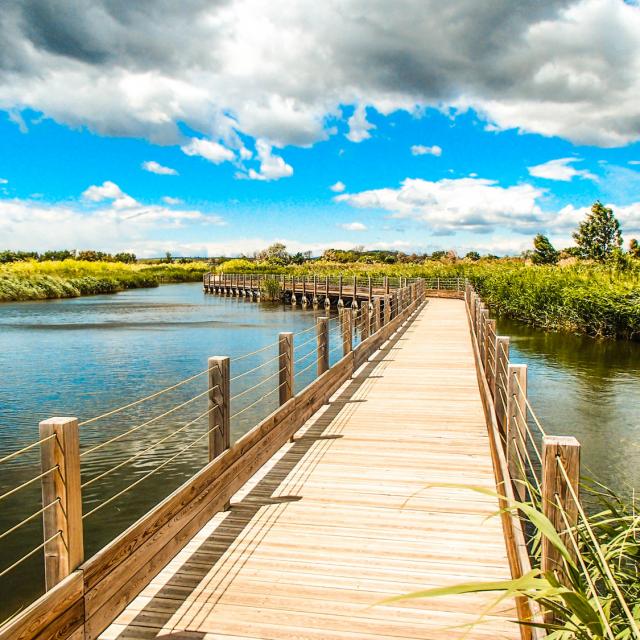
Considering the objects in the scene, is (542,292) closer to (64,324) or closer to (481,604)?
(64,324)

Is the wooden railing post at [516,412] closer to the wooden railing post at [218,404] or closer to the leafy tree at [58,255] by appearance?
the wooden railing post at [218,404]

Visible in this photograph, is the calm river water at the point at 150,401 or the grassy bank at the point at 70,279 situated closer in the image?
the calm river water at the point at 150,401

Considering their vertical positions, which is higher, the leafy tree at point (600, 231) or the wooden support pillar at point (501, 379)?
the leafy tree at point (600, 231)

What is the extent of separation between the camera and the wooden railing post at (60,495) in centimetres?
268

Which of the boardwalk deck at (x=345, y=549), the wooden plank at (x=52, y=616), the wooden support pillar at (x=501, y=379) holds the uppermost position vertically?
the wooden support pillar at (x=501, y=379)

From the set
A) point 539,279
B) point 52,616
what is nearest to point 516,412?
point 52,616

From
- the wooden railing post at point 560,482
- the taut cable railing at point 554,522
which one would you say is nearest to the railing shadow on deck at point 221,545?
the taut cable railing at point 554,522

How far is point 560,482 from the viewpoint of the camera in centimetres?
262

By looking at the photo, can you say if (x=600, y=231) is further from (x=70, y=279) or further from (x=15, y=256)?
(x=15, y=256)

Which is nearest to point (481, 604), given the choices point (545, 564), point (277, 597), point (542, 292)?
point (545, 564)

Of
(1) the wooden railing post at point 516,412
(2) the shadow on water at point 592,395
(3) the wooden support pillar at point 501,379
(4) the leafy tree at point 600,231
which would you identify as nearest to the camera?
(1) the wooden railing post at point 516,412

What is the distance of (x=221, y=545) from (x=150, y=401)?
940 cm

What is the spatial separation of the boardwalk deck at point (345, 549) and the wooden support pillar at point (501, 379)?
0.41 meters

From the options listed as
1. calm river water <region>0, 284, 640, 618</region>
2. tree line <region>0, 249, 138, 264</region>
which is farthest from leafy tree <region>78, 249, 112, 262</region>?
calm river water <region>0, 284, 640, 618</region>
